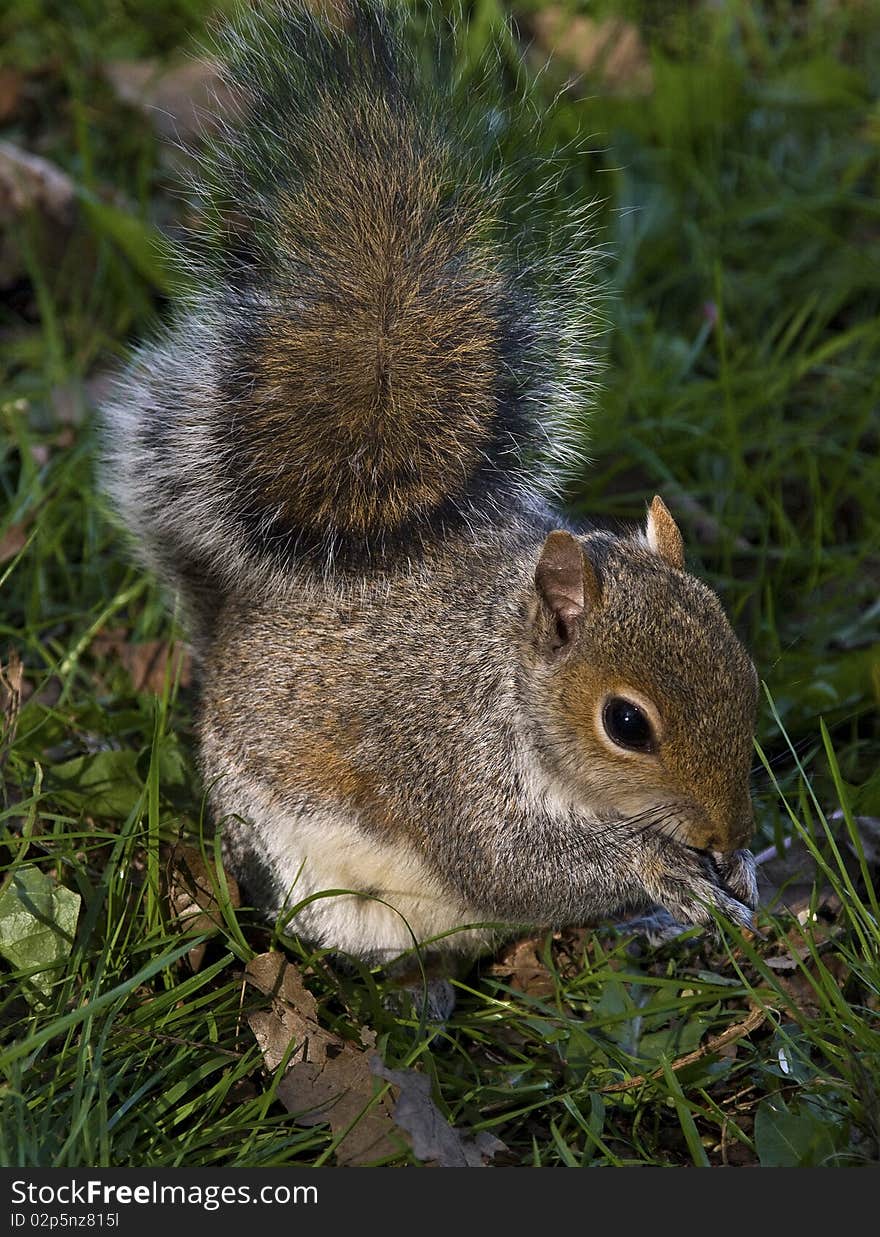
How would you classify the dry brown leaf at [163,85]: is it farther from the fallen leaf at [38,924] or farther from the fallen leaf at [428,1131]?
the fallen leaf at [428,1131]

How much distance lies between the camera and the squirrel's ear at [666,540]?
2004 millimetres

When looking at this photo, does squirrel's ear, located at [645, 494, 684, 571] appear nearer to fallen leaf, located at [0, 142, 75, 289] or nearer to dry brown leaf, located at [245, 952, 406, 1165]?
dry brown leaf, located at [245, 952, 406, 1165]

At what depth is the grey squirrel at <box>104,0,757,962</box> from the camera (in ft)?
6.37

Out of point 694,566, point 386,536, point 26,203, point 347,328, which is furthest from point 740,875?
point 26,203

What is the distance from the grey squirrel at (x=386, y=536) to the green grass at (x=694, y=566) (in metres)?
0.14

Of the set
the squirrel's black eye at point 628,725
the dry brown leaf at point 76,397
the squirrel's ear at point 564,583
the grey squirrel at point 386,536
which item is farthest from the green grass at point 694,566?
the squirrel's ear at point 564,583

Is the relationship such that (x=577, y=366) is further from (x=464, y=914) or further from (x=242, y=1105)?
(x=242, y=1105)

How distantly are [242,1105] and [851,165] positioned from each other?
2.80 m

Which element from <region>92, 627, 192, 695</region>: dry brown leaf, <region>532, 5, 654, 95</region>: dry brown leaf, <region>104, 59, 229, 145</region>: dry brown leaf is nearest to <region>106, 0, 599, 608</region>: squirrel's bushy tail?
<region>92, 627, 192, 695</region>: dry brown leaf

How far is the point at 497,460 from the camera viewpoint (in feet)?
6.82

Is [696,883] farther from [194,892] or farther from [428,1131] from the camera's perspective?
[194,892]

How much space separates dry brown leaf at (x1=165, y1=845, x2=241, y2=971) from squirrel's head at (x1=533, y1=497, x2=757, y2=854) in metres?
0.55

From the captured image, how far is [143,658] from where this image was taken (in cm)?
256

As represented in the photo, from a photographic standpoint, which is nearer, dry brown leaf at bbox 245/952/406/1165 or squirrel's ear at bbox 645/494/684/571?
dry brown leaf at bbox 245/952/406/1165
